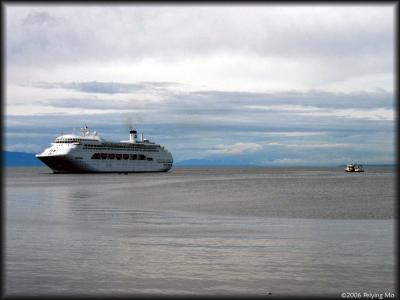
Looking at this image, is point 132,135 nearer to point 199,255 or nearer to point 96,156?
point 96,156

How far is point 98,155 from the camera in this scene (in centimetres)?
13662

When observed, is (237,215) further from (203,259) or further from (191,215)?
(203,259)

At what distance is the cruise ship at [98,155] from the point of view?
131 meters

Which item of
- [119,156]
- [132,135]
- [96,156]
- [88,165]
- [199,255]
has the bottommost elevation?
[88,165]

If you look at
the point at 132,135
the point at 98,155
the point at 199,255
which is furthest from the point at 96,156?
the point at 199,255

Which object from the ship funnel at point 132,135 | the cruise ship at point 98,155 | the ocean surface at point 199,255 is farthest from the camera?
the ship funnel at point 132,135

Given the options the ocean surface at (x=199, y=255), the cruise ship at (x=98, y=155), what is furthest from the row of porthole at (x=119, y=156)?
the ocean surface at (x=199, y=255)

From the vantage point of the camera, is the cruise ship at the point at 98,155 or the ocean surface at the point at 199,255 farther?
the cruise ship at the point at 98,155

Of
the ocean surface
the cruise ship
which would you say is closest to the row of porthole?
the cruise ship

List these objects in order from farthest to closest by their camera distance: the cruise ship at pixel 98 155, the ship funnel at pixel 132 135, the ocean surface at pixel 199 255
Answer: the ship funnel at pixel 132 135 → the cruise ship at pixel 98 155 → the ocean surface at pixel 199 255

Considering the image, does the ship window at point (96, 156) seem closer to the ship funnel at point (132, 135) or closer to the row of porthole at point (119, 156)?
the row of porthole at point (119, 156)

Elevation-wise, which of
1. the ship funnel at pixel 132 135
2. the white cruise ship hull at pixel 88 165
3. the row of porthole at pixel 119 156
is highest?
the ship funnel at pixel 132 135

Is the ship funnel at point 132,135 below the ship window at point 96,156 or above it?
above

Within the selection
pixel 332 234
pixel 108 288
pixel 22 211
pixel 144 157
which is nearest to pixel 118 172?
pixel 144 157
